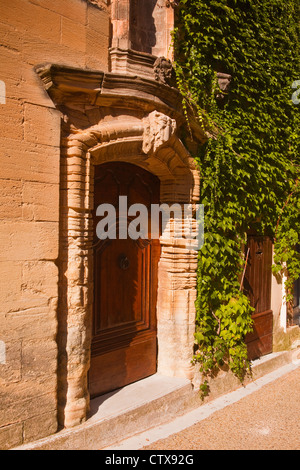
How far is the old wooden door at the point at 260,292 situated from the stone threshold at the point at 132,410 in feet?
3.21

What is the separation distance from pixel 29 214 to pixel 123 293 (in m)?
1.56

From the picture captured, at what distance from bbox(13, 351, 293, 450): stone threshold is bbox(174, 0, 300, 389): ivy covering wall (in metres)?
0.36

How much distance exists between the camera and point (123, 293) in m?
4.21

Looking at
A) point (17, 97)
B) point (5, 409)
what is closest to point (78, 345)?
point (5, 409)

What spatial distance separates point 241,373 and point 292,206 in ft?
8.55

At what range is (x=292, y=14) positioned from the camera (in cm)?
612

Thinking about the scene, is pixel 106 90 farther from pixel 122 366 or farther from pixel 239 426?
pixel 239 426

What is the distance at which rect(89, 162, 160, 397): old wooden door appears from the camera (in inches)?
155

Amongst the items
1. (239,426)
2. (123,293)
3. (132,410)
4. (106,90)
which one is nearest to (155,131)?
(106,90)

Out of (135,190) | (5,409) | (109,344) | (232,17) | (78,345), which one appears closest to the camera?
(5,409)

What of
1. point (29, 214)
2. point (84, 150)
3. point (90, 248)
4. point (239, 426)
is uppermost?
point (84, 150)

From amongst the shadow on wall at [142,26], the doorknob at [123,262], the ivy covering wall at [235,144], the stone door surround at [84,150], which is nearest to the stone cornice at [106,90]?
the stone door surround at [84,150]
